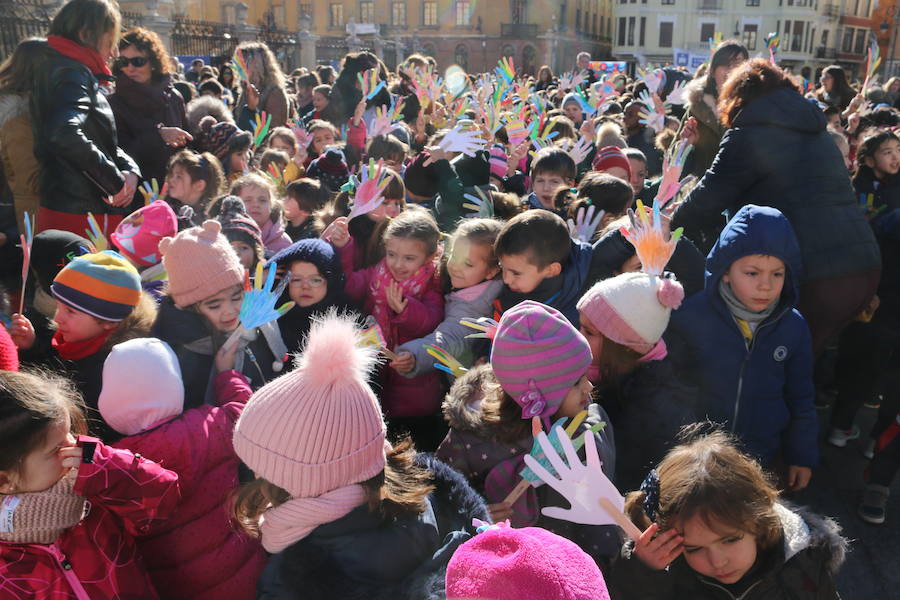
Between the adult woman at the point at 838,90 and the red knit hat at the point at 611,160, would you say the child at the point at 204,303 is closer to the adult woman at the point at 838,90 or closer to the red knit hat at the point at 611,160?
the red knit hat at the point at 611,160

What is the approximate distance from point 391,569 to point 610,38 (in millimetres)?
66101

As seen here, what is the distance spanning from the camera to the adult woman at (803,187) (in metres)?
2.89

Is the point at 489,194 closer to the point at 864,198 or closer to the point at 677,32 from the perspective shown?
the point at 864,198

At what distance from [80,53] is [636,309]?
3.03 m

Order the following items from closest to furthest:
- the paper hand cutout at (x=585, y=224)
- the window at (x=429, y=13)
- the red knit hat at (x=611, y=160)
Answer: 1. the paper hand cutout at (x=585, y=224)
2. the red knit hat at (x=611, y=160)
3. the window at (x=429, y=13)

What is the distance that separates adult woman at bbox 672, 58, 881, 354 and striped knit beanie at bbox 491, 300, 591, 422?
5.22ft

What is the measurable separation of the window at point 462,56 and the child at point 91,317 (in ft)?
170

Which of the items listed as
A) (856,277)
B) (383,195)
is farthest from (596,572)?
(383,195)

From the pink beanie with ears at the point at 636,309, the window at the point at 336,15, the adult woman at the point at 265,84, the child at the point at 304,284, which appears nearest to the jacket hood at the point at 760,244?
the pink beanie with ears at the point at 636,309

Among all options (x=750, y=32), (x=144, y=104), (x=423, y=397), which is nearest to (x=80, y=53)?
(x=144, y=104)

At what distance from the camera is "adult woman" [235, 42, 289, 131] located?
6.02 metres

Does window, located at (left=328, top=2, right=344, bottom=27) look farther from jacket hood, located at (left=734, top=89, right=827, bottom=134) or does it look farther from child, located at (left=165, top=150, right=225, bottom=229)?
jacket hood, located at (left=734, top=89, right=827, bottom=134)

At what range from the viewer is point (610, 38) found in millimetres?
61094

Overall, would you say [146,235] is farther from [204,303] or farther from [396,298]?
[396,298]
